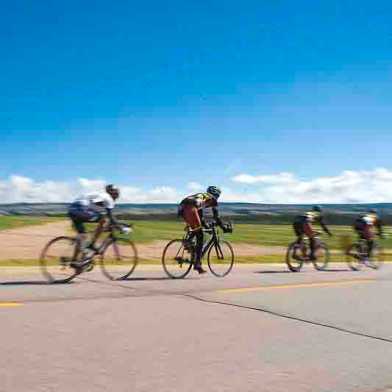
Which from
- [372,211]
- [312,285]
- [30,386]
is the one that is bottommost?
[30,386]

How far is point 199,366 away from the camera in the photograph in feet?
17.3

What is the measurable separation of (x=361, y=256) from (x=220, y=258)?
5.43 metres

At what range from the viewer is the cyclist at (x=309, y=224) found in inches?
588

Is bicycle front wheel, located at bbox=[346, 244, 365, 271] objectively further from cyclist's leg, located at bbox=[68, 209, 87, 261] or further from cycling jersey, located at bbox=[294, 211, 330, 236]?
cyclist's leg, located at bbox=[68, 209, 87, 261]

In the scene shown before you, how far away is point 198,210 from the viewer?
39.7 feet

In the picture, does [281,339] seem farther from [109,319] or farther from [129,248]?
[129,248]

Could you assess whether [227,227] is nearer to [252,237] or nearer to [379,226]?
[379,226]

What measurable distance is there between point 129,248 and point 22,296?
10.4ft

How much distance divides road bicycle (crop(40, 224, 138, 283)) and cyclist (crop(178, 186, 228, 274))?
134 cm

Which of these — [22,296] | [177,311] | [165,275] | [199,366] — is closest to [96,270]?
[165,275]

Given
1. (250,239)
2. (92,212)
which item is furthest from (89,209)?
(250,239)

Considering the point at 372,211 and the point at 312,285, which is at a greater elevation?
the point at 372,211

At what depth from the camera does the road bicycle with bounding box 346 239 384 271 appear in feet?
53.7

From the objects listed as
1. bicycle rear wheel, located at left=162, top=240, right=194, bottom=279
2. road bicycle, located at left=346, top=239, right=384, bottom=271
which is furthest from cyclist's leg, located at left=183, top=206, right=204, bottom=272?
road bicycle, located at left=346, top=239, right=384, bottom=271
